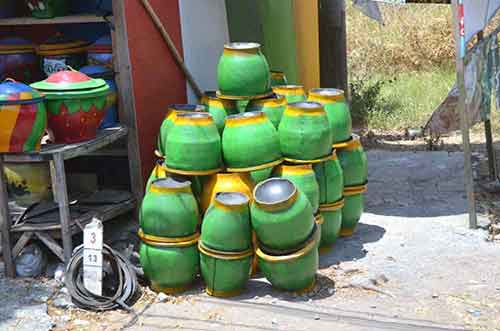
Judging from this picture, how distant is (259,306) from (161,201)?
0.90m

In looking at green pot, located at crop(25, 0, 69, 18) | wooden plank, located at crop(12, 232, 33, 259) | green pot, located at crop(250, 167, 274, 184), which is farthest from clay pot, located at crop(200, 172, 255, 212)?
green pot, located at crop(25, 0, 69, 18)

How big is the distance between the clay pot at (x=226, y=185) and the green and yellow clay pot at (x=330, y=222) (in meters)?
0.62

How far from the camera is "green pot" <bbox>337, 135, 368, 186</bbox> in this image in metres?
5.74

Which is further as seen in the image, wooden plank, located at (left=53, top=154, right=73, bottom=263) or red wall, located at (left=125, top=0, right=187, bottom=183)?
red wall, located at (left=125, top=0, right=187, bottom=183)

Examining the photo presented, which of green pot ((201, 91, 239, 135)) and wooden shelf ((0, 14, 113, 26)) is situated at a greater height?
wooden shelf ((0, 14, 113, 26))

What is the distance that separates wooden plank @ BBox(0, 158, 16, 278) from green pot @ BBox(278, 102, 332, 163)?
1908 mm

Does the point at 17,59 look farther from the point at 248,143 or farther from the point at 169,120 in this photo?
the point at 248,143

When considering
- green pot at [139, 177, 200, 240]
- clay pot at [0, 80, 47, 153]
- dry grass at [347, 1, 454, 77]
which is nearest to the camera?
green pot at [139, 177, 200, 240]

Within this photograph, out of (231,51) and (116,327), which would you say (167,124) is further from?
(116,327)

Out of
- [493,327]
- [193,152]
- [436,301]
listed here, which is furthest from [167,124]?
[493,327]

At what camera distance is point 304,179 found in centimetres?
514

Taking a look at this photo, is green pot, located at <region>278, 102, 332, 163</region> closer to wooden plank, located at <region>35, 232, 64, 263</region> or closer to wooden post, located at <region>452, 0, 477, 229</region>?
wooden post, located at <region>452, 0, 477, 229</region>

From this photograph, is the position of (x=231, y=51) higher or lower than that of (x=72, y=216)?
higher

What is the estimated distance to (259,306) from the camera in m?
4.83
